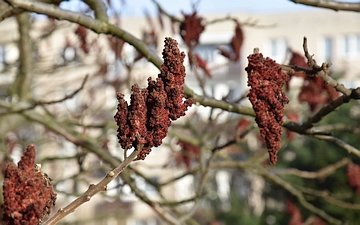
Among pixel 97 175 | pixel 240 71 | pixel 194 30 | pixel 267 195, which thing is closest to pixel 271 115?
pixel 194 30

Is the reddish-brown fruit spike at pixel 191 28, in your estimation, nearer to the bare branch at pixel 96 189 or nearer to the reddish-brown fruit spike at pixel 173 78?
the reddish-brown fruit spike at pixel 173 78

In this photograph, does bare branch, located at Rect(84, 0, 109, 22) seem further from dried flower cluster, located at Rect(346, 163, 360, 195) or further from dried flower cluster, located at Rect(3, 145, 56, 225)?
dried flower cluster, located at Rect(346, 163, 360, 195)

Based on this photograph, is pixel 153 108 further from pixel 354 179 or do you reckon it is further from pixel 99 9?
pixel 354 179

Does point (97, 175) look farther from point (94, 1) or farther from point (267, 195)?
point (94, 1)

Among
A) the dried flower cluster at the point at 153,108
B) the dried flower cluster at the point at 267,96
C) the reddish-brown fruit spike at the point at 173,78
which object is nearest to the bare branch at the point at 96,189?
the dried flower cluster at the point at 153,108

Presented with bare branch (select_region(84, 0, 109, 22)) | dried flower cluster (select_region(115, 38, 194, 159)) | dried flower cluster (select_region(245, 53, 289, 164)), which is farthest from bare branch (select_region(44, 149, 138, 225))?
bare branch (select_region(84, 0, 109, 22))

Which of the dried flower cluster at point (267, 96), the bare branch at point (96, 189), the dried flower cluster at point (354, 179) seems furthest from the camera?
the dried flower cluster at point (354, 179)
